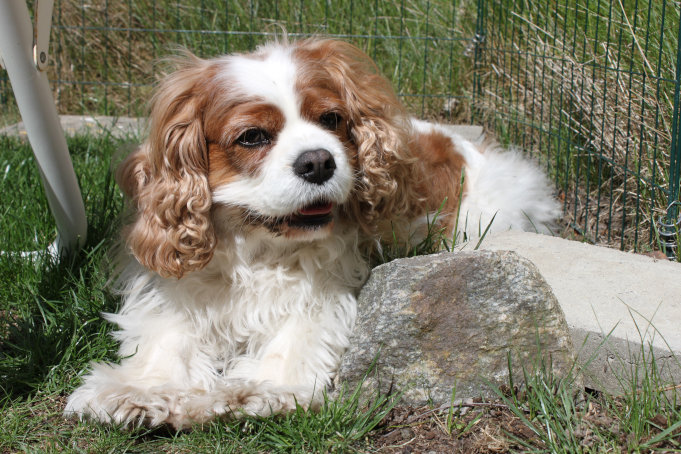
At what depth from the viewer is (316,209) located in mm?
2629

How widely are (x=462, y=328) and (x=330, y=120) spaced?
89cm

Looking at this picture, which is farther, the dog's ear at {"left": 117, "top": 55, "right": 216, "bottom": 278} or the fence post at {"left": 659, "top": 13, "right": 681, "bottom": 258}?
the fence post at {"left": 659, "top": 13, "right": 681, "bottom": 258}

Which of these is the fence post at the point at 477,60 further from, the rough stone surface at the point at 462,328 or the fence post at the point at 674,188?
the rough stone surface at the point at 462,328

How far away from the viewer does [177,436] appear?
241 centimetres

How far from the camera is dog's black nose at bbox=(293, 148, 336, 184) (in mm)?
2441

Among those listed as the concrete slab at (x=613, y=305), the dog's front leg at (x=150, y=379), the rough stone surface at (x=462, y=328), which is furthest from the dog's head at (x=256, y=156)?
the concrete slab at (x=613, y=305)

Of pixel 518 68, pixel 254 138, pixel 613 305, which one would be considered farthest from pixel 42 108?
pixel 518 68

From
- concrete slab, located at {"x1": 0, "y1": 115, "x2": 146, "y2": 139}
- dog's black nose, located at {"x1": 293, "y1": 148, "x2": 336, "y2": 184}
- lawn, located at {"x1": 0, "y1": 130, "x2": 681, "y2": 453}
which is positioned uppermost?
dog's black nose, located at {"x1": 293, "y1": 148, "x2": 336, "y2": 184}

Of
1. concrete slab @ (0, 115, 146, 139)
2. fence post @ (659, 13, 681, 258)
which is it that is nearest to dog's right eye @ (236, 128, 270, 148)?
fence post @ (659, 13, 681, 258)

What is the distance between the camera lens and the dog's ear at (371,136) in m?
2.85

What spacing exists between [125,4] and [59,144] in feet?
14.2

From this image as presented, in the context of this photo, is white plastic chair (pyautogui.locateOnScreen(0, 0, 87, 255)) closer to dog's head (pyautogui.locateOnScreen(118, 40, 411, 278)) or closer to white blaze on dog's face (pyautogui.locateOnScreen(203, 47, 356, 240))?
dog's head (pyautogui.locateOnScreen(118, 40, 411, 278))

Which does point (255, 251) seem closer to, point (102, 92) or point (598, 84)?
point (598, 84)

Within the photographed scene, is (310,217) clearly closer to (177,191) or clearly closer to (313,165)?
(313,165)
